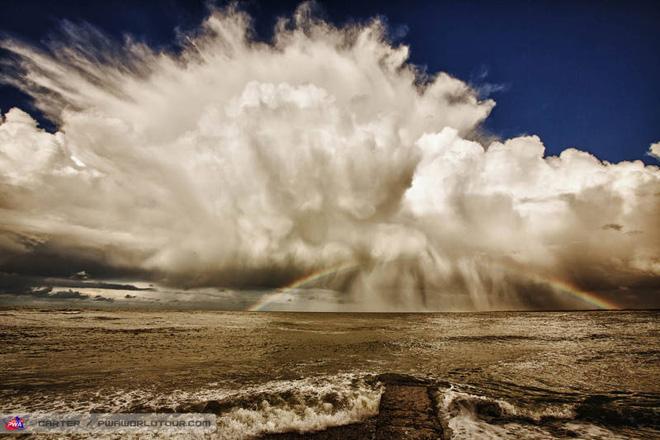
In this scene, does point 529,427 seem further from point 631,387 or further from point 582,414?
point 631,387

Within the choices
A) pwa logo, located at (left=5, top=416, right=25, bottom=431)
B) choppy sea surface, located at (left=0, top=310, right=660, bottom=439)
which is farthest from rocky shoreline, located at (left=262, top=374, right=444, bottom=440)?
pwa logo, located at (left=5, top=416, right=25, bottom=431)

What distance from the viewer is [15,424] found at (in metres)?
9.77

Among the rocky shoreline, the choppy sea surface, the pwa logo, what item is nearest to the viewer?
the rocky shoreline

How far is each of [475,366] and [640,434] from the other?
9647 mm

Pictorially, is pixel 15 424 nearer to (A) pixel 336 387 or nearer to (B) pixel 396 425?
(A) pixel 336 387

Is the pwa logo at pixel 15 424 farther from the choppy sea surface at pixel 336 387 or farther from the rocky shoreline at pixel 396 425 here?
the rocky shoreline at pixel 396 425

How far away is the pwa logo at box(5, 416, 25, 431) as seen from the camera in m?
9.47

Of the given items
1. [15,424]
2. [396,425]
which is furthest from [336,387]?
[15,424]

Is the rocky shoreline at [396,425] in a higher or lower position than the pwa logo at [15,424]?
higher

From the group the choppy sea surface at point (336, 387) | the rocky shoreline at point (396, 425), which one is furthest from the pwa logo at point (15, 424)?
the rocky shoreline at point (396, 425)

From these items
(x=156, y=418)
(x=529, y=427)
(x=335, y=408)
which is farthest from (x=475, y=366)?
(x=156, y=418)

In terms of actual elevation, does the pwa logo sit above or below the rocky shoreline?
below

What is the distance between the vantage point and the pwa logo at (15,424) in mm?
9466

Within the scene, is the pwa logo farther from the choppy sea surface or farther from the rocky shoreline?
the rocky shoreline
